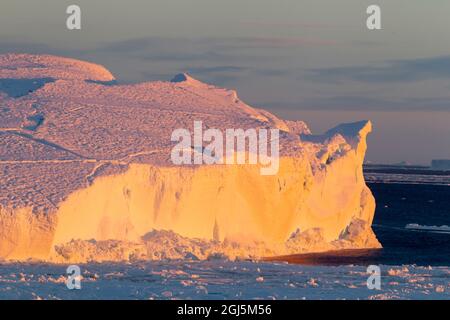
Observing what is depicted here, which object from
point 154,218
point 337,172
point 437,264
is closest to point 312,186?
point 337,172

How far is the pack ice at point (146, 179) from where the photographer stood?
2704 cm

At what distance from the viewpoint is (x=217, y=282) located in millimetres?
23359

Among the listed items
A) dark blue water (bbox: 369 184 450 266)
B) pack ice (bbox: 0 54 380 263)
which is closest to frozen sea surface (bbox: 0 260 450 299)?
pack ice (bbox: 0 54 380 263)

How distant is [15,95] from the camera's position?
1369 inches

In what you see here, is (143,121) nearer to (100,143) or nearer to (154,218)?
(100,143)
